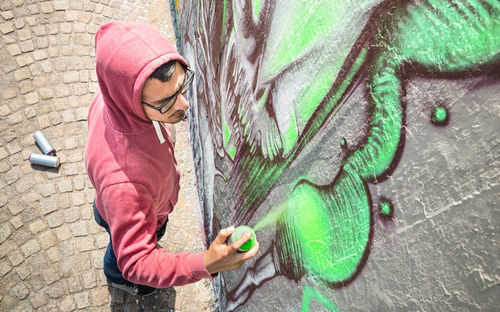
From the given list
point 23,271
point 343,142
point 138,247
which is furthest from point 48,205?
point 343,142

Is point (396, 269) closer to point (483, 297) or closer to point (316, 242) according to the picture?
point (483, 297)

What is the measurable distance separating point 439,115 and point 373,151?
250 millimetres

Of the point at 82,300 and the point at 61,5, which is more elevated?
the point at 61,5

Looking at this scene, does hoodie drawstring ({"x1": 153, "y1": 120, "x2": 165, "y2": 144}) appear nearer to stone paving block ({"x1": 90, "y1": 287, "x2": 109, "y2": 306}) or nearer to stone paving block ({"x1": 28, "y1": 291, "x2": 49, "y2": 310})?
stone paving block ({"x1": 90, "y1": 287, "x2": 109, "y2": 306})

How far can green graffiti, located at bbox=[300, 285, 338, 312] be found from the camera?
1426mm

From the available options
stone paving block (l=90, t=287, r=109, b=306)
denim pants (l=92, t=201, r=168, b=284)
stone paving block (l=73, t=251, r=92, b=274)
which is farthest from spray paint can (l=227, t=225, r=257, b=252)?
stone paving block (l=73, t=251, r=92, b=274)

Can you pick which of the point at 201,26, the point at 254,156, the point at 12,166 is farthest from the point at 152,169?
the point at 12,166

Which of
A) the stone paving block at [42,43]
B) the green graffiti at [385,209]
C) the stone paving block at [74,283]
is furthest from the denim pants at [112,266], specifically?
the stone paving block at [42,43]

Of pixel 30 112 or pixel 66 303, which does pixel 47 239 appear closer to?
pixel 66 303

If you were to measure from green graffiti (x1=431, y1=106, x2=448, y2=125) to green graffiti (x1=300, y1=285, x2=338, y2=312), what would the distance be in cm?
85

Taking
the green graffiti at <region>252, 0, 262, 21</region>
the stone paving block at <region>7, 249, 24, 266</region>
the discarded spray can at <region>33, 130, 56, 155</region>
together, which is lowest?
the stone paving block at <region>7, 249, 24, 266</region>

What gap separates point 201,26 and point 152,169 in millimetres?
1722

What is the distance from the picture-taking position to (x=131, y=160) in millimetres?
1724

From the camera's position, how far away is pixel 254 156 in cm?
211
